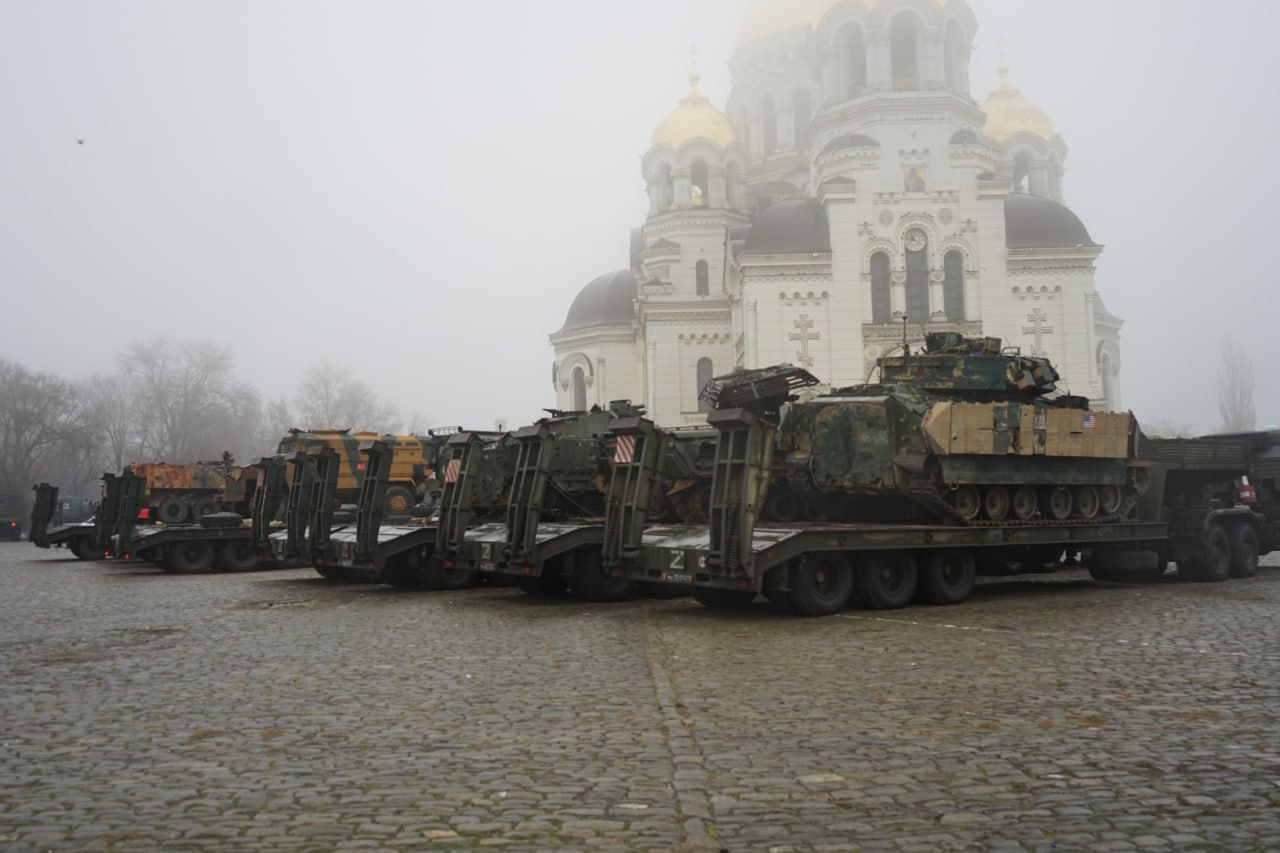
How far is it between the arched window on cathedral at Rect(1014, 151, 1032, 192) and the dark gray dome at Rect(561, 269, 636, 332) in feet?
62.7

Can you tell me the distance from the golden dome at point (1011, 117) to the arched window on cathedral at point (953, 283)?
11.8m

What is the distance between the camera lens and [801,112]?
5912 cm

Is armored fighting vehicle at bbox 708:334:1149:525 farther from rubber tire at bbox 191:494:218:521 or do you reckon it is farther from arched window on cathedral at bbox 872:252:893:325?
arched window on cathedral at bbox 872:252:893:325

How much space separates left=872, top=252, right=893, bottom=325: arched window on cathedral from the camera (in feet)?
150

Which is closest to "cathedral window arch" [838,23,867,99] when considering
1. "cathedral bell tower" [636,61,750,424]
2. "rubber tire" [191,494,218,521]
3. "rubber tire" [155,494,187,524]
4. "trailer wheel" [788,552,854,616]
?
"cathedral bell tower" [636,61,750,424]

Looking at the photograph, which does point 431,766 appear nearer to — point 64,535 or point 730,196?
point 64,535

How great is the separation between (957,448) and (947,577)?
1583 mm

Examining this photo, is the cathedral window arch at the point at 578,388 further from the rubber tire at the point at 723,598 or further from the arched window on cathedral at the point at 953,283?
the rubber tire at the point at 723,598

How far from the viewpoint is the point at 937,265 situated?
45781 mm

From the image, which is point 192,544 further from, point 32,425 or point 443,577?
point 32,425

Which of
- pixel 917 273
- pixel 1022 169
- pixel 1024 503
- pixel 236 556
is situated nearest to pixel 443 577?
pixel 236 556

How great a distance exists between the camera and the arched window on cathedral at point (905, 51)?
151ft

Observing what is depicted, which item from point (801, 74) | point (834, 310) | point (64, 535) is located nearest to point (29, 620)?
point (64, 535)

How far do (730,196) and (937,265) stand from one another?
41.6ft
